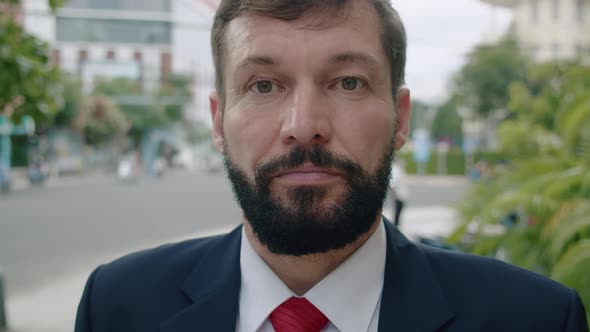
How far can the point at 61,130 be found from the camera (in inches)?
1505

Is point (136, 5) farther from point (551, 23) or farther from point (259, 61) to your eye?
point (259, 61)

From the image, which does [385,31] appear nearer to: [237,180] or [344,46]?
[344,46]

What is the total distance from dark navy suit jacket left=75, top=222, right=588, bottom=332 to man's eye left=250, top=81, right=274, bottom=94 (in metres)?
0.51

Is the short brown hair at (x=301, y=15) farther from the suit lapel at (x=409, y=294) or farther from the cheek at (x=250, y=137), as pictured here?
the suit lapel at (x=409, y=294)

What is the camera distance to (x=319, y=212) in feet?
4.36

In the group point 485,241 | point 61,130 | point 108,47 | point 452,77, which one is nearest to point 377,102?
point 485,241

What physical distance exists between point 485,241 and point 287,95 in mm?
3653

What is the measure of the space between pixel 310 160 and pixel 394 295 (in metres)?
0.44

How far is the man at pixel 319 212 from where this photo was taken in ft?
4.44

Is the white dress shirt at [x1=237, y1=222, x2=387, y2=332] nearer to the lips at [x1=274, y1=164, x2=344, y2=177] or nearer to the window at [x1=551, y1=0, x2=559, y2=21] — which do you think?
the lips at [x1=274, y1=164, x2=344, y2=177]

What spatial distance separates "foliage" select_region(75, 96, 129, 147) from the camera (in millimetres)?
40438

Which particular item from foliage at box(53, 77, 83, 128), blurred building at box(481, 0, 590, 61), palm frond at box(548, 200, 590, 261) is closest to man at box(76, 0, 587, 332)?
palm frond at box(548, 200, 590, 261)

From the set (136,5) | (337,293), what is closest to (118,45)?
(136,5)

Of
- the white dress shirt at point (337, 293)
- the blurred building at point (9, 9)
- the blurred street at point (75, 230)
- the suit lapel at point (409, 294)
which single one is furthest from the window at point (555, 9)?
the white dress shirt at point (337, 293)
